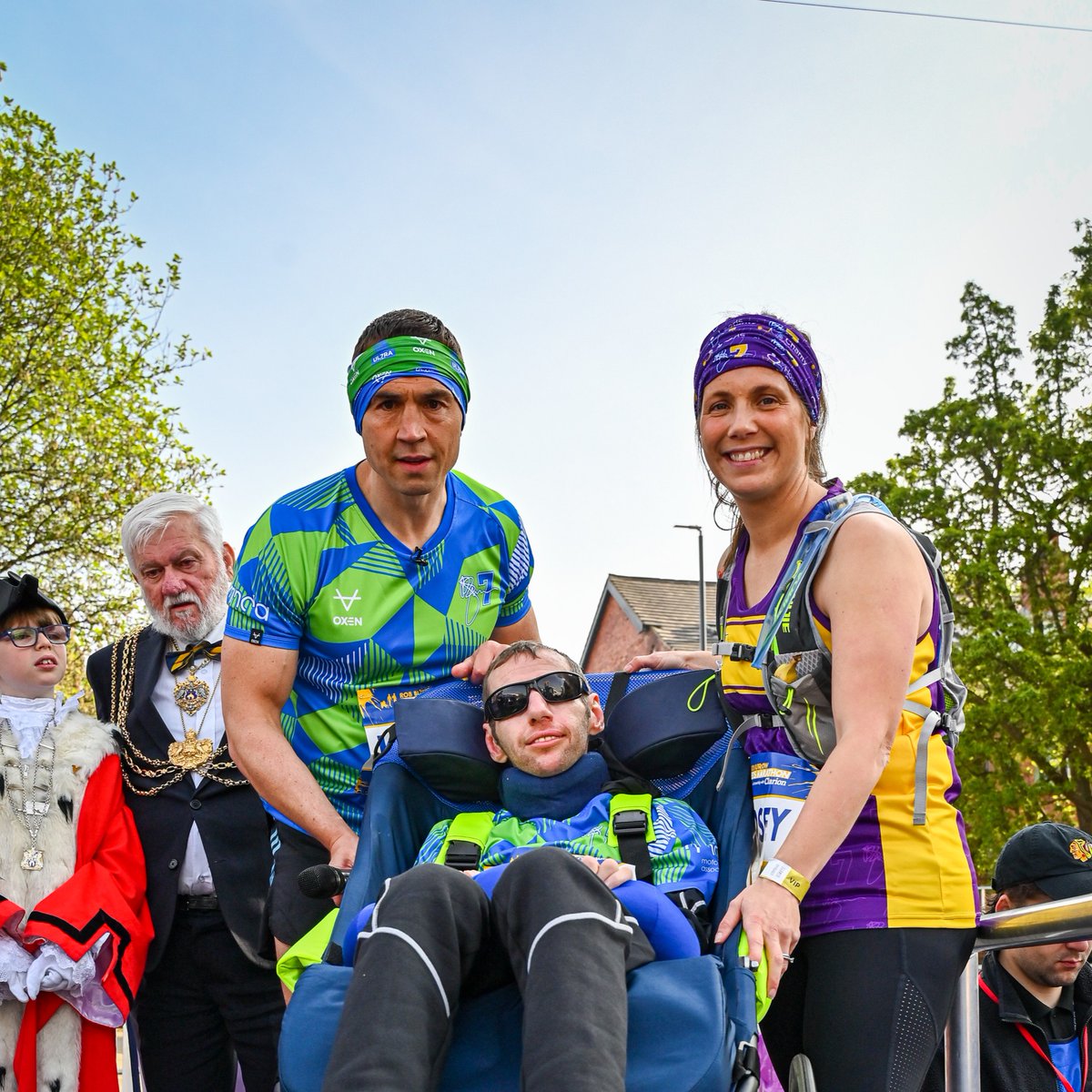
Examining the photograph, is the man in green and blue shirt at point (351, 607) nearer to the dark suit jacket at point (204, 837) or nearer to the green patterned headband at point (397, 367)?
the green patterned headband at point (397, 367)

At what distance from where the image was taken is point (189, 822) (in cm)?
379

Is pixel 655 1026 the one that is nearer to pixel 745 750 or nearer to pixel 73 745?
pixel 745 750

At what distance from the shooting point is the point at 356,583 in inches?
119

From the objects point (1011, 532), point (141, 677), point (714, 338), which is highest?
point (1011, 532)

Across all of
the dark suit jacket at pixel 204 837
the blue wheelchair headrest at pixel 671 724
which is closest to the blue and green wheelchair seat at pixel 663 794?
the blue wheelchair headrest at pixel 671 724

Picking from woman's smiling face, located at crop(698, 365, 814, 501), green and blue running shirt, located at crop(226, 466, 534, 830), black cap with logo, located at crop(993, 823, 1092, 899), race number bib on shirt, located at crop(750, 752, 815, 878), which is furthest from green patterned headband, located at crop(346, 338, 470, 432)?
black cap with logo, located at crop(993, 823, 1092, 899)

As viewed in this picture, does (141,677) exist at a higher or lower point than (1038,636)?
lower

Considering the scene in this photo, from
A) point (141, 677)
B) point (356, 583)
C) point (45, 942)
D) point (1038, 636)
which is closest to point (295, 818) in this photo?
point (356, 583)

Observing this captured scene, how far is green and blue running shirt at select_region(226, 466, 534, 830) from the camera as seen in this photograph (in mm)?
2969

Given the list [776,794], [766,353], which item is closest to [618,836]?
[776,794]

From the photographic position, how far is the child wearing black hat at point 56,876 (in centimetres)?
341

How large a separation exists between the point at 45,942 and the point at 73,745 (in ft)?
2.19

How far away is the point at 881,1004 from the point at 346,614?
1.61 meters

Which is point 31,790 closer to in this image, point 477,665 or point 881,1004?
point 477,665
